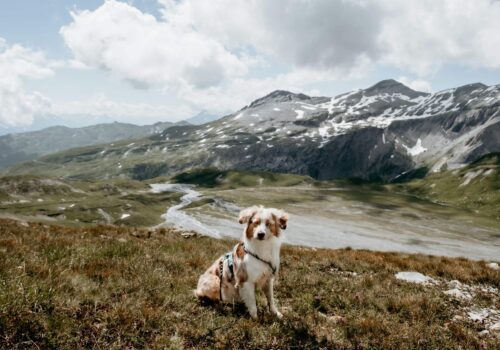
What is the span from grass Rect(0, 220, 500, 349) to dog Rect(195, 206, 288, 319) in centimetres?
44

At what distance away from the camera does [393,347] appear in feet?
26.3

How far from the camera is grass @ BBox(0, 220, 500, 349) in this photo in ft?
21.5

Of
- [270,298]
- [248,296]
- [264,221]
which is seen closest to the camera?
[264,221]

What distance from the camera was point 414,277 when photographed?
15.9m

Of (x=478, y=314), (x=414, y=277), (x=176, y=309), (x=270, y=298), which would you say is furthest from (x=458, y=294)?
(x=176, y=309)

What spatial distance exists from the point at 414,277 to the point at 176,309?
11538 mm

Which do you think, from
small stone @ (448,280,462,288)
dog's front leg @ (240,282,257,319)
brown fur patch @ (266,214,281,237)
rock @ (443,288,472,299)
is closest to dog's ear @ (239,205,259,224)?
brown fur patch @ (266,214,281,237)

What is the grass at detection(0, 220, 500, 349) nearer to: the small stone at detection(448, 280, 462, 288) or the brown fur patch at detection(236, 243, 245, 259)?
the brown fur patch at detection(236, 243, 245, 259)

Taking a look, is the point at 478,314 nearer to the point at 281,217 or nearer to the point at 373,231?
the point at 281,217

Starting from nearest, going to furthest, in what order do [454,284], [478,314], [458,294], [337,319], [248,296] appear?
[248,296], [337,319], [478,314], [458,294], [454,284]

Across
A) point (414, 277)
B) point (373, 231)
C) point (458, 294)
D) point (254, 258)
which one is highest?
point (254, 258)

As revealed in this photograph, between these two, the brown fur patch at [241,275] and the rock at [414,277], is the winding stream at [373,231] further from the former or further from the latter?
the brown fur patch at [241,275]

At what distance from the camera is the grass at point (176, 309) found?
258 inches

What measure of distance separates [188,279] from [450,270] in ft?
42.3
